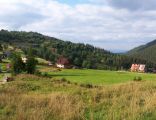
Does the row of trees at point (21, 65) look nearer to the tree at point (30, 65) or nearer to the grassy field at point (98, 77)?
the tree at point (30, 65)

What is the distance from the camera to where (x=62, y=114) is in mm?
7699

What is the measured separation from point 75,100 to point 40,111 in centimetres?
203

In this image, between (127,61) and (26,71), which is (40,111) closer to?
(26,71)

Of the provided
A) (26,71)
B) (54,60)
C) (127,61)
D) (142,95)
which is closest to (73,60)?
(54,60)

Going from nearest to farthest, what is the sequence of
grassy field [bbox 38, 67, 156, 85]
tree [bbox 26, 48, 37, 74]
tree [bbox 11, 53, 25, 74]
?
1. grassy field [bbox 38, 67, 156, 85]
2. tree [bbox 11, 53, 25, 74]
3. tree [bbox 26, 48, 37, 74]

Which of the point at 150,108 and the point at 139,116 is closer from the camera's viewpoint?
the point at 139,116

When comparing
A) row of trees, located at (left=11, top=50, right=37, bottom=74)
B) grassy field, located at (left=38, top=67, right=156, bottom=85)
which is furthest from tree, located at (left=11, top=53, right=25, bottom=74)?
grassy field, located at (left=38, top=67, right=156, bottom=85)

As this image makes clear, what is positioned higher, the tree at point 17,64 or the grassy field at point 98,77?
the tree at point 17,64

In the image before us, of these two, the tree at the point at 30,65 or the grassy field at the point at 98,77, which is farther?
the tree at the point at 30,65

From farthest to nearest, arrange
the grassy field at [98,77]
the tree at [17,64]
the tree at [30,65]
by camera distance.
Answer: the tree at [30,65] → the tree at [17,64] → the grassy field at [98,77]

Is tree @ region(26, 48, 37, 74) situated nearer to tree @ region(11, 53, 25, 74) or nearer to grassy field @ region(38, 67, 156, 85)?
tree @ region(11, 53, 25, 74)

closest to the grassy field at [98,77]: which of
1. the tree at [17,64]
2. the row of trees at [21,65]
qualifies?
the row of trees at [21,65]

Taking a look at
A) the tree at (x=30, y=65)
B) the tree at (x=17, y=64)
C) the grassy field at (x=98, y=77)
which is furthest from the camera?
the tree at (x=30, y=65)

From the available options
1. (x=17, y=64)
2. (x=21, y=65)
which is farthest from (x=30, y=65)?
(x=17, y=64)
